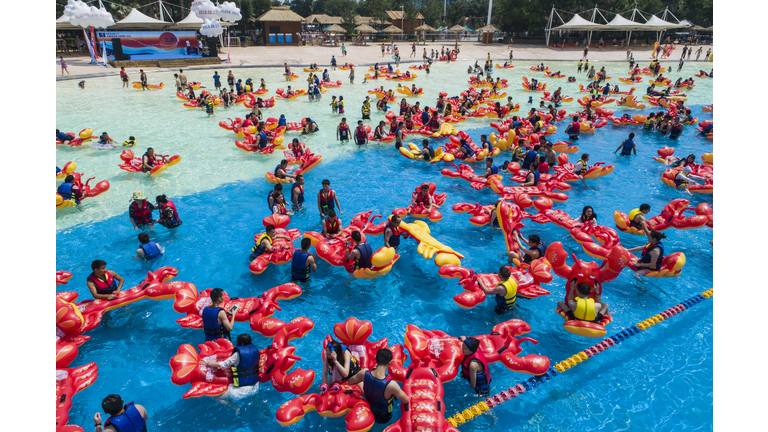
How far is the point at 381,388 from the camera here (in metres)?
5.00

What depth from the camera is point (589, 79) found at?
110ft

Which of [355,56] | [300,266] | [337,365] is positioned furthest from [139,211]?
[355,56]

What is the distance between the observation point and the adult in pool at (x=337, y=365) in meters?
5.44

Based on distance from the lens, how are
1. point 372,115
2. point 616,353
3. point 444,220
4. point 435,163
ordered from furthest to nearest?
point 372,115
point 435,163
point 444,220
point 616,353

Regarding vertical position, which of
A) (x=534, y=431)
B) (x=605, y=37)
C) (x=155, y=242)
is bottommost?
(x=534, y=431)

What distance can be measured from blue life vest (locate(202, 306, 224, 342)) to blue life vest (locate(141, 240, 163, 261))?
373cm

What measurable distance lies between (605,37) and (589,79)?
33966mm

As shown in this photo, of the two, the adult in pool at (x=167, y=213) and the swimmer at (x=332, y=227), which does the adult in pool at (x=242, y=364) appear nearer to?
the swimmer at (x=332, y=227)

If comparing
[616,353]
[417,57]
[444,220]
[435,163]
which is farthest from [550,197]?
[417,57]

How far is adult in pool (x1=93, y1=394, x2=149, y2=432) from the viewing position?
4461mm

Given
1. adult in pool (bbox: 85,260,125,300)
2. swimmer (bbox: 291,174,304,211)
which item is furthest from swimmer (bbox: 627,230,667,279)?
adult in pool (bbox: 85,260,125,300)

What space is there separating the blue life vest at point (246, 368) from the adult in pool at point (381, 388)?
1607 millimetres

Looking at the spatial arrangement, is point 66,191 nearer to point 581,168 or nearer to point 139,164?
point 139,164

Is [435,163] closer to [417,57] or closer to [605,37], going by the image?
[417,57]
